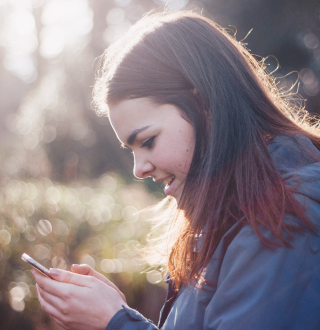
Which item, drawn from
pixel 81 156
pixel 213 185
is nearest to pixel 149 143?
pixel 213 185

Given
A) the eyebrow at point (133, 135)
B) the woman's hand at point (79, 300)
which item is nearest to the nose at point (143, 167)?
the eyebrow at point (133, 135)

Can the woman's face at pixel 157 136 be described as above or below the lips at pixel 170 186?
above

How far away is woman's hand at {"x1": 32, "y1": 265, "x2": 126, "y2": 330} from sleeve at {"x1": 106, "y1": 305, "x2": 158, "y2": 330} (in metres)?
0.03

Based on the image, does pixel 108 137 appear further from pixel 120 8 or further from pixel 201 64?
pixel 201 64

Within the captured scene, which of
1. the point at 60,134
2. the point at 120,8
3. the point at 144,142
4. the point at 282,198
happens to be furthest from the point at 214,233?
the point at 120,8

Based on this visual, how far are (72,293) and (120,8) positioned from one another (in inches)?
394

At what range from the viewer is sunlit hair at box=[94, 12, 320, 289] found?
3.87 feet

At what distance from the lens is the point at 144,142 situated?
5.13 feet

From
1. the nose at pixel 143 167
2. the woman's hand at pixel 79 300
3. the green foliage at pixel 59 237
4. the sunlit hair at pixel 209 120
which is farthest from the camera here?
the green foliage at pixel 59 237

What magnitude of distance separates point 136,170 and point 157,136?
0.27 meters

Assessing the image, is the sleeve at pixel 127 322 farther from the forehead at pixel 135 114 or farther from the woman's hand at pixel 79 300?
the forehead at pixel 135 114

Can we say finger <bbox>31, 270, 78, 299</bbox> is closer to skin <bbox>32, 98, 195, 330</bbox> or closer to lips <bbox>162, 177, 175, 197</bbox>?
skin <bbox>32, 98, 195, 330</bbox>

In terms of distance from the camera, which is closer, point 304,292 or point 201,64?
point 304,292

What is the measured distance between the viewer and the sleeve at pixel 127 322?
1.24 metres
